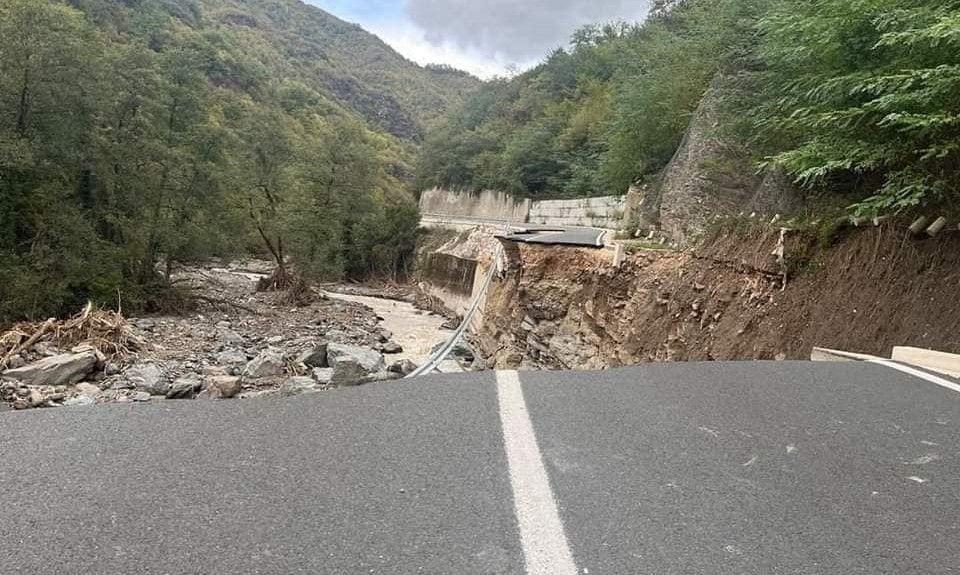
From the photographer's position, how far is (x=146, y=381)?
928cm

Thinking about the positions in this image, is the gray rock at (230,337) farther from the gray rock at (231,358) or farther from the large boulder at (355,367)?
the large boulder at (355,367)

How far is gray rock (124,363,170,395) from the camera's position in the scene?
814cm

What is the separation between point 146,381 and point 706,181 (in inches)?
502

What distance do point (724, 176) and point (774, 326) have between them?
6.22 meters

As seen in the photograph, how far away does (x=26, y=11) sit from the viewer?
19453mm

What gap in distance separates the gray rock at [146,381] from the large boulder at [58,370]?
2.31ft

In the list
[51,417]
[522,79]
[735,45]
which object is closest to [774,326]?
[51,417]

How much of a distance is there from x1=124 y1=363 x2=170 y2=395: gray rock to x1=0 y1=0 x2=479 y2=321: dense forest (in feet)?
33.9

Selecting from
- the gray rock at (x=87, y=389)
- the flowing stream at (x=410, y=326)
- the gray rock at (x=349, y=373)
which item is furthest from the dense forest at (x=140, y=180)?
the gray rock at (x=349, y=373)

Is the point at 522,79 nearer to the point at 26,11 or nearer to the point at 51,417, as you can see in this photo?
the point at 26,11

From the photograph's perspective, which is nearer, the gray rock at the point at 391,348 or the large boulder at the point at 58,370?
the large boulder at the point at 58,370

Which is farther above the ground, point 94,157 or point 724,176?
point 724,176

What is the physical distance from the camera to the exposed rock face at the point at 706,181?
14.0 metres

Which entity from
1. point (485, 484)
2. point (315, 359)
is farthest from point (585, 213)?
point (485, 484)
